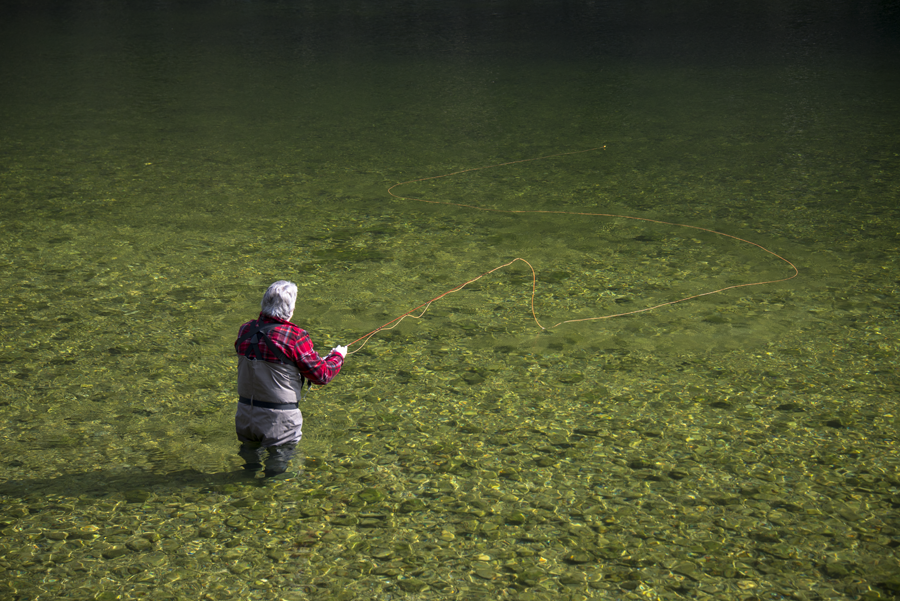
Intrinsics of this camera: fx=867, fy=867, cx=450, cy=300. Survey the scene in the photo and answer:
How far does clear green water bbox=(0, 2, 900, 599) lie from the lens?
121 inches

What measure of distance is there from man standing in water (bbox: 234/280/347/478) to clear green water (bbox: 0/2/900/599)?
0.98 ft

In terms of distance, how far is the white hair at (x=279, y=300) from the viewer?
10.3 ft

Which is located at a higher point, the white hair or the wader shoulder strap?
the white hair

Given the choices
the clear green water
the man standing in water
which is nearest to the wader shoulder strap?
the man standing in water

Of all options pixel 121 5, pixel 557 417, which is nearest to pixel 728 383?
pixel 557 417

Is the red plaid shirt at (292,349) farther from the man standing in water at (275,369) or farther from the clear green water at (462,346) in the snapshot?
the clear green water at (462,346)

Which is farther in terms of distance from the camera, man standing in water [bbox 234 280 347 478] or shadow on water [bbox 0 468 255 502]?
shadow on water [bbox 0 468 255 502]

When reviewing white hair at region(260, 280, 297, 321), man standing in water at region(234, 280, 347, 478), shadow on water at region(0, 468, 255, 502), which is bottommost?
shadow on water at region(0, 468, 255, 502)

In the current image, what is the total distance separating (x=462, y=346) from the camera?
4.65 m

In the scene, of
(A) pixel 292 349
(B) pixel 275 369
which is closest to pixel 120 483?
(B) pixel 275 369

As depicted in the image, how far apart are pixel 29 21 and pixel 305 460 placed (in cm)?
1653

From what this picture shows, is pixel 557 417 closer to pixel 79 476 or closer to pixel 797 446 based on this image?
pixel 797 446

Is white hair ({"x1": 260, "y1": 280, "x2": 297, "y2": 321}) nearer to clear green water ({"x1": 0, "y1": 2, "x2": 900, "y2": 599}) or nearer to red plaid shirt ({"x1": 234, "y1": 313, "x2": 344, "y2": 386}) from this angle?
red plaid shirt ({"x1": 234, "y1": 313, "x2": 344, "y2": 386})

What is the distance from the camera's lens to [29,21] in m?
17.0
